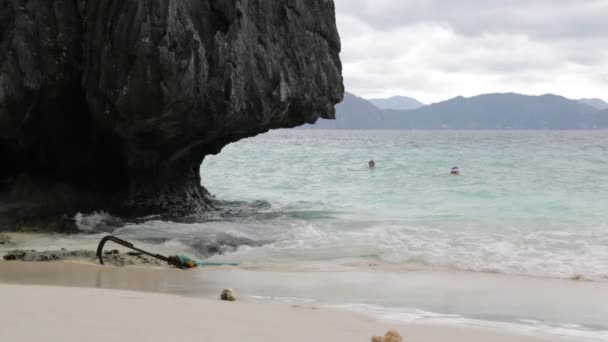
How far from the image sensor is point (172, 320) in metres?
4.52

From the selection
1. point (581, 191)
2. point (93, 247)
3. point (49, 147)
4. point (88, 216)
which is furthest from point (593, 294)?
point (581, 191)

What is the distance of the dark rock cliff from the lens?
9.81 metres

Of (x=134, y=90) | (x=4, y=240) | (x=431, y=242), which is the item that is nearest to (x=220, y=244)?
(x=134, y=90)

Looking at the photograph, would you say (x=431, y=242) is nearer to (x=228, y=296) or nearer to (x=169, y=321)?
(x=228, y=296)

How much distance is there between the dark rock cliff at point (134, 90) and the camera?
9.81 meters

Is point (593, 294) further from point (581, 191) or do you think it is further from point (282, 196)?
point (581, 191)

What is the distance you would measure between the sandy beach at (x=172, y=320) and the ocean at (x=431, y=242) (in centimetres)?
58

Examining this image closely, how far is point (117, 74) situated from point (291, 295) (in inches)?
201

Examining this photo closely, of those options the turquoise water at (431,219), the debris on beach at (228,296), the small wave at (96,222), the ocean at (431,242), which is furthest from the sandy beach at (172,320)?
the small wave at (96,222)

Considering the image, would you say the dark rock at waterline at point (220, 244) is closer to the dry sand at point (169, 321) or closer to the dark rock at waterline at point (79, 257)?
the dark rock at waterline at point (79, 257)

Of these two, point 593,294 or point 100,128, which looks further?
point 100,128

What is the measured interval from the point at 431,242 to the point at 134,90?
5249 mm

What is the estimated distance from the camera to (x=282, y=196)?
1858 cm

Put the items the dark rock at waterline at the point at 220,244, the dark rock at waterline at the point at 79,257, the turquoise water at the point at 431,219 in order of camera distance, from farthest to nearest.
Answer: the dark rock at waterline at the point at 220,244, the turquoise water at the point at 431,219, the dark rock at waterline at the point at 79,257
